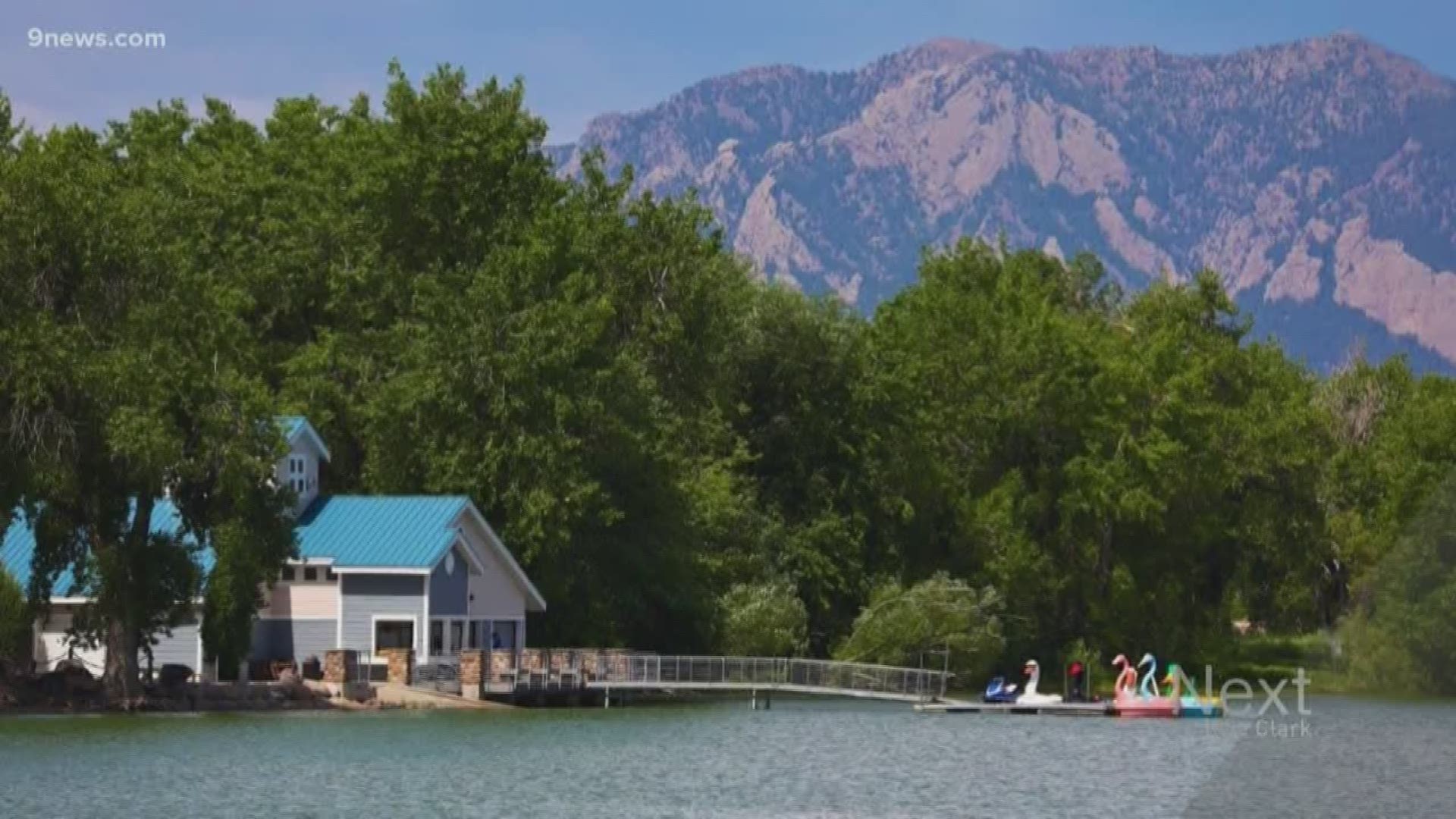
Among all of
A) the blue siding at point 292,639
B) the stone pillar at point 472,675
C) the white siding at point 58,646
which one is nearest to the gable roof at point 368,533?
the white siding at point 58,646

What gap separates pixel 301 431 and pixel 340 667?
10444 mm

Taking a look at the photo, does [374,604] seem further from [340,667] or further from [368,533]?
[340,667]

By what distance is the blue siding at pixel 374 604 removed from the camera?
3007 inches

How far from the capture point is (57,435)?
63.9 m

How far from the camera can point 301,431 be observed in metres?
79.3

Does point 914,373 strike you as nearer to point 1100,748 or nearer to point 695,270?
point 695,270

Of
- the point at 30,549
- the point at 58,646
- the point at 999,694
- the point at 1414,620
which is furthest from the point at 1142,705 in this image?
the point at 30,549

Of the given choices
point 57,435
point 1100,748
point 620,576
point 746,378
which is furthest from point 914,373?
point 57,435

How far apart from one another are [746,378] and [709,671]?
61.4 ft

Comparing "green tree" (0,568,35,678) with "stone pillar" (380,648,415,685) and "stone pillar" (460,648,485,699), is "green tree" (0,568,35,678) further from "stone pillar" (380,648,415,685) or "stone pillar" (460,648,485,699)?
"stone pillar" (460,648,485,699)

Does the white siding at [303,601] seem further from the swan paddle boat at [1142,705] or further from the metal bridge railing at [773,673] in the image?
the swan paddle boat at [1142,705]

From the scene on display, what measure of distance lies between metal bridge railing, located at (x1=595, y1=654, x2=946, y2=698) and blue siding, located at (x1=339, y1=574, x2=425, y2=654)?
7133 mm

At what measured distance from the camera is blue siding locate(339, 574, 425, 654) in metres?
76.4

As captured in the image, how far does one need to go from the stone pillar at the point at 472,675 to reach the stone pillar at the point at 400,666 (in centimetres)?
170
